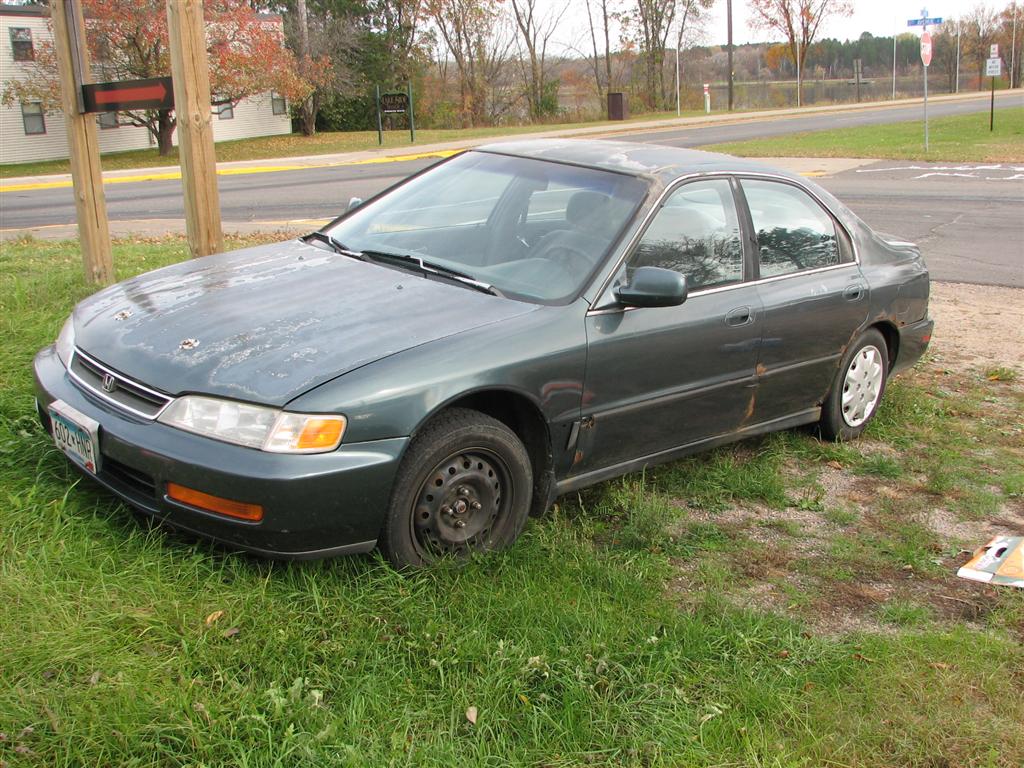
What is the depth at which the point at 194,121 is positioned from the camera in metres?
5.96

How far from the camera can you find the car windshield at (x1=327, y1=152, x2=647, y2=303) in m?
4.24

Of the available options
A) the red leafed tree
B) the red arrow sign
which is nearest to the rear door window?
the red arrow sign

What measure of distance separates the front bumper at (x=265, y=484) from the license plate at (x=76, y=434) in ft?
0.14

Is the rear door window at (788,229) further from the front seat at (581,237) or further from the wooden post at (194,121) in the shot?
the wooden post at (194,121)

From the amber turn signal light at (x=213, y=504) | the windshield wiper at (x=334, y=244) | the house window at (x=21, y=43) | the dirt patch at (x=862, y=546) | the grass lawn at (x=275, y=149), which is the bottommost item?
the dirt patch at (x=862, y=546)

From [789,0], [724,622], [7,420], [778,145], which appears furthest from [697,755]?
[789,0]

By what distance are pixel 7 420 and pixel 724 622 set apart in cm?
314

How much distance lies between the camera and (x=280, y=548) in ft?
10.8

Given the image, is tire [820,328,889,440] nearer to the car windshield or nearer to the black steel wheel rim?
the car windshield

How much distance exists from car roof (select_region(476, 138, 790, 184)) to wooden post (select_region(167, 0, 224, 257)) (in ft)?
5.96

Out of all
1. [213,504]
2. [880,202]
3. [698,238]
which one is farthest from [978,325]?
[880,202]

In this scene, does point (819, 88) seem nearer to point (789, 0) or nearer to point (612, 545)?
point (789, 0)

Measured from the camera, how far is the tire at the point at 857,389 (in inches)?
212

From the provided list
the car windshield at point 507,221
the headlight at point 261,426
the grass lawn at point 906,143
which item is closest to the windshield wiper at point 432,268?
the car windshield at point 507,221
